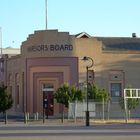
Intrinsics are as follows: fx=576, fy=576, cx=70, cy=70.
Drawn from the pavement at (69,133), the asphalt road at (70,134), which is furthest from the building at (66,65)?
the asphalt road at (70,134)

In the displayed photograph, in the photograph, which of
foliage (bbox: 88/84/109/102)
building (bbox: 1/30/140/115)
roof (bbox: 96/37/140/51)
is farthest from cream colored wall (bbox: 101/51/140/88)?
foliage (bbox: 88/84/109/102)

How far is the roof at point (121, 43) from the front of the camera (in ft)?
240

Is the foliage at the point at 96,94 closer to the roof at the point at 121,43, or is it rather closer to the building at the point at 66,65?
the building at the point at 66,65

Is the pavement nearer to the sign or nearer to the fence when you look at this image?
the fence

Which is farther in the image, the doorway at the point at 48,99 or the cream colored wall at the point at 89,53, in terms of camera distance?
the doorway at the point at 48,99

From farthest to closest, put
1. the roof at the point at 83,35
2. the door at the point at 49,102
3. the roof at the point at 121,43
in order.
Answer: the roof at the point at 121,43
the roof at the point at 83,35
the door at the point at 49,102

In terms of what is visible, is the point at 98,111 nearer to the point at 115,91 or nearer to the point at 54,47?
the point at 115,91

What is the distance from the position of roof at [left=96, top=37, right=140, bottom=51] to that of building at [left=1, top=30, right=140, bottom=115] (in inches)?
46.2

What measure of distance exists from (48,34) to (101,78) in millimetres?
8225

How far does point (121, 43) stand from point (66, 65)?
12097 mm

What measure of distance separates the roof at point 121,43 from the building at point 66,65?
1.17 metres

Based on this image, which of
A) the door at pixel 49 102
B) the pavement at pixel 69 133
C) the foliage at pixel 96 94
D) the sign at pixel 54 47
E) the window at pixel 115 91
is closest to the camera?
the pavement at pixel 69 133

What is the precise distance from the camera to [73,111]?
5106 cm

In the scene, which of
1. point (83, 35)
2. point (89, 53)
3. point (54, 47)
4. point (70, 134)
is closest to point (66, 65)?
point (54, 47)
